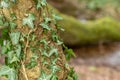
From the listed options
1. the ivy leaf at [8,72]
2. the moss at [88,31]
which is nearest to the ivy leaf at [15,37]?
the ivy leaf at [8,72]

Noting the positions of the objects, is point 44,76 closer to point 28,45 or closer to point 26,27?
point 28,45

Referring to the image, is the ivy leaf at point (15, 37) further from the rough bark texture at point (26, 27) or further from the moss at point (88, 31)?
the moss at point (88, 31)

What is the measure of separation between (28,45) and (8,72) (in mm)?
254

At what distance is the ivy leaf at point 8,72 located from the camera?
8.27ft

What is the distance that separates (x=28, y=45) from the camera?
2.57 m

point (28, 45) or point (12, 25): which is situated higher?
point (12, 25)

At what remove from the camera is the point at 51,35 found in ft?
8.71

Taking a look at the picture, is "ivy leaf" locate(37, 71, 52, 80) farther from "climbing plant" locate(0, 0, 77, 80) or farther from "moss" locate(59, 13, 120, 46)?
"moss" locate(59, 13, 120, 46)

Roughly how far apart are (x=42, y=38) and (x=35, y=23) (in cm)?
13

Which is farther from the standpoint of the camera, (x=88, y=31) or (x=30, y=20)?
(x=88, y=31)

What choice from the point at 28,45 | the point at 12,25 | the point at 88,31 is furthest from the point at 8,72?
the point at 88,31

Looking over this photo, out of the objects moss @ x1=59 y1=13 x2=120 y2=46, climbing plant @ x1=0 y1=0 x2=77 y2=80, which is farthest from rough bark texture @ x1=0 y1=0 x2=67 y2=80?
moss @ x1=59 y1=13 x2=120 y2=46

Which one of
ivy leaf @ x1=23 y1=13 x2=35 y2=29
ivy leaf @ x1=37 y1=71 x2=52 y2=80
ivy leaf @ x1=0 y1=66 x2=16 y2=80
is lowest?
ivy leaf @ x1=37 y1=71 x2=52 y2=80

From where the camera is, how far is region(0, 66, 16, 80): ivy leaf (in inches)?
99.2
